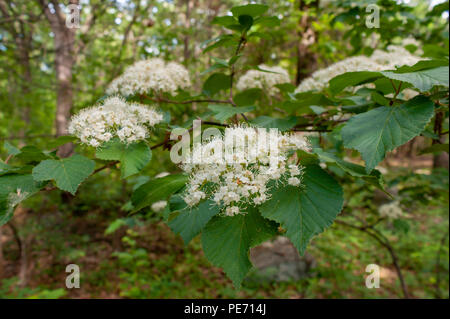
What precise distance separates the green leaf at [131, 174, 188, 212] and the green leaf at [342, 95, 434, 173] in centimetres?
61

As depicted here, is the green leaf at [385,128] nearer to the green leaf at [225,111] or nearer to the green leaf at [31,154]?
the green leaf at [225,111]

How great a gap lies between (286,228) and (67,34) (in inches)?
189

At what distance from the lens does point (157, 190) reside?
107cm

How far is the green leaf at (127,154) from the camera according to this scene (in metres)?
1.03

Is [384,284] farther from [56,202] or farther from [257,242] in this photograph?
[56,202]

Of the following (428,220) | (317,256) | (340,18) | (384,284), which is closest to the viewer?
(340,18)

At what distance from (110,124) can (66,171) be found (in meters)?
0.27

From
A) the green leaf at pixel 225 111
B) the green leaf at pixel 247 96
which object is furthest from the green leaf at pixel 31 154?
the green leaf at pixel 247 96

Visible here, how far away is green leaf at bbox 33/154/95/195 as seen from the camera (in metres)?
0.98

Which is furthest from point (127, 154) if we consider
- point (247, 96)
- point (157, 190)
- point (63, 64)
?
point (63, 64)

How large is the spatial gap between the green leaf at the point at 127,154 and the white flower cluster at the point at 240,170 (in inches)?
6.7

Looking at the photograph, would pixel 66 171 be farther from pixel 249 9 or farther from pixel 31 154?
pixel 249 9
